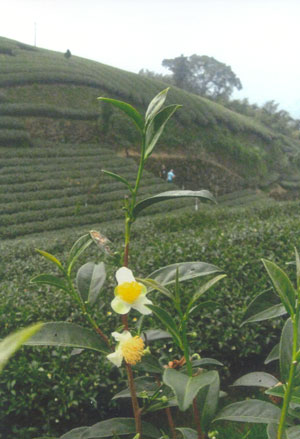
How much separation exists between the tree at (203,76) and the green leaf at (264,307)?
27.7 meters

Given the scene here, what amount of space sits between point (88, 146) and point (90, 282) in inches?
539

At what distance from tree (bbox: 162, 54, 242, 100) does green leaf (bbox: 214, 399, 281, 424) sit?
91.6ft

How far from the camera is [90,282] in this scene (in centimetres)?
94

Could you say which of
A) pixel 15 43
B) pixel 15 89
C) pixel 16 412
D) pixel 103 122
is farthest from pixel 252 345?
pixel 15 43

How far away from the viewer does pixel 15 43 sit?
67.5 feet

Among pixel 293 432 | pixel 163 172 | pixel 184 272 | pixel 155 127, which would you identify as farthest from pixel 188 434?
pixel 163 172

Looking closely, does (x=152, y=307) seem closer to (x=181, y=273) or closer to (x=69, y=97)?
(x=181, y=273)

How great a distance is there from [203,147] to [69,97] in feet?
19.1

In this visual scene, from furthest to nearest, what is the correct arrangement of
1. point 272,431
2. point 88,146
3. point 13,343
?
point 88,146, point 272,431, point 13,343

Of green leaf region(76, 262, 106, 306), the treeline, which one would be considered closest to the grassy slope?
the treeline

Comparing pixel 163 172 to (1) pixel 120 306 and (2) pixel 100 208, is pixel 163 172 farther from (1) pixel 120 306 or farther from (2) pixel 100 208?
(1) pixel 120 306

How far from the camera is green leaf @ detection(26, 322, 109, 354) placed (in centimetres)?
77

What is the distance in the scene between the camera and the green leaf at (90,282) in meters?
0.90

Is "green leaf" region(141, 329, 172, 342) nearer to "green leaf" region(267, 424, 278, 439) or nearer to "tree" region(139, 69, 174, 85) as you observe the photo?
"green leaf" region(267, 424, 278, 439)
